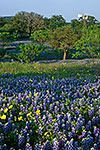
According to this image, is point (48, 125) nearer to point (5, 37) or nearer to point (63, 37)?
point (63, 37)

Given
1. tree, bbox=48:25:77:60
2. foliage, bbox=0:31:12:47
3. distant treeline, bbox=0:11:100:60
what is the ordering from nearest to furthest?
distant treeline, bbox=0:11:100:60 → tree, bbox=48:25:77:60 → foliage, bbox=0:31:12:47

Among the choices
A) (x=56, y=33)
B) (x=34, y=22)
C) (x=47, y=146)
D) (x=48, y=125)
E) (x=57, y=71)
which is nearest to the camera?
(x=47, y=146)

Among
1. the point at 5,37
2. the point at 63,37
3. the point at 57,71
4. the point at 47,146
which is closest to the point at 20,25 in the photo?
the point at 5,37

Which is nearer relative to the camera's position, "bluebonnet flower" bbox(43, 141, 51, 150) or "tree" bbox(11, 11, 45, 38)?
"bluebonnet flower" bbox(43, 141, 51, 150)

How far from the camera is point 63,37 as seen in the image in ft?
70.4

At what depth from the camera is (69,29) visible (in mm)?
21156

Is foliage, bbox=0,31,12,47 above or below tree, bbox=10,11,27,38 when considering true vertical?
below

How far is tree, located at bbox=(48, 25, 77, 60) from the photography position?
21.1 m

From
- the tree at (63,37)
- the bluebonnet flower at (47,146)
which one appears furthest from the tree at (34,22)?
the bluebonnet flower at (47,146)

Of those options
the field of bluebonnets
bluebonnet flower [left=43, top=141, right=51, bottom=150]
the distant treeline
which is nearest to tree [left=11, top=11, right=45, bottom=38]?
the distant treeline

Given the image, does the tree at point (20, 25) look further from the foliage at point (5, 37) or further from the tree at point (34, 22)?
the foliage at point (5, 37)

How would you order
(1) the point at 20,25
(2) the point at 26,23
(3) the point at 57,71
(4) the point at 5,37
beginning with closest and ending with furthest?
(3) the point at 57,71
(4) the point at 5,37
(2) the point at 26,23
(1) the point at 20,25

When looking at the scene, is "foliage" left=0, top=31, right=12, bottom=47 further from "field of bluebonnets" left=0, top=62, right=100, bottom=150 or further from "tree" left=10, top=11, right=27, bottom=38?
"field of bluebonnets" left=0, top=62, right=100, bottom=150

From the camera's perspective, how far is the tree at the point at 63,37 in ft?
69.3
